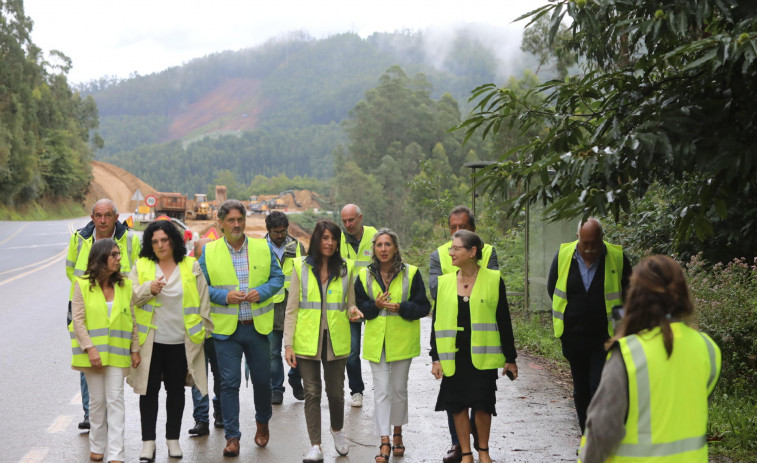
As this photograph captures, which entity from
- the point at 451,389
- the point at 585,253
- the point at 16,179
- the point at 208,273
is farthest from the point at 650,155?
the point at 16,179

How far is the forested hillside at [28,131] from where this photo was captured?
64.9 metres

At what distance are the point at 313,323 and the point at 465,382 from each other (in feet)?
4.50

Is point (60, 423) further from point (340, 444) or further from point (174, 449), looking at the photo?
point (340, 444)

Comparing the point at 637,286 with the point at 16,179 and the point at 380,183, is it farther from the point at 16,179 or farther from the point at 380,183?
the point at 380,183

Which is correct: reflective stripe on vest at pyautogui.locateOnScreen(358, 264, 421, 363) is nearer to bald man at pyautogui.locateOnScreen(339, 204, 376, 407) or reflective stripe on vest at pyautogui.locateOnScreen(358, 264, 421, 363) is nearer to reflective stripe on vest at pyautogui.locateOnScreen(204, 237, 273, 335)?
reflective stripe on vest at pyautogui.locateOnScreen(204, 237, 273, 335)

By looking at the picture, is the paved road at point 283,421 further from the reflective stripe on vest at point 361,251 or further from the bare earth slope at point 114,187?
the bare earth slope at point 114,187

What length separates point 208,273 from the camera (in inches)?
277

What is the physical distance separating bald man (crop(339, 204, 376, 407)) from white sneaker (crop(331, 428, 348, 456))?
164 cm

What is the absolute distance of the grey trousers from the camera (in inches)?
260

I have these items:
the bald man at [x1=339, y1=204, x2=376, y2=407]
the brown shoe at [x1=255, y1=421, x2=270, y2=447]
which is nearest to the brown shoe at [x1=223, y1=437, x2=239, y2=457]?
the brown shoe at [x1=255, y1=421, x2=270, y2=447]

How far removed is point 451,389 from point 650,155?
254cm

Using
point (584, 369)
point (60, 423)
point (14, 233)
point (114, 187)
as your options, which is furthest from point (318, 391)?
point (114, 187)

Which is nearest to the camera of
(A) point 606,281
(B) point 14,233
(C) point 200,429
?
(A) point 606,281

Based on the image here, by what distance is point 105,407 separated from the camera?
639 cm
